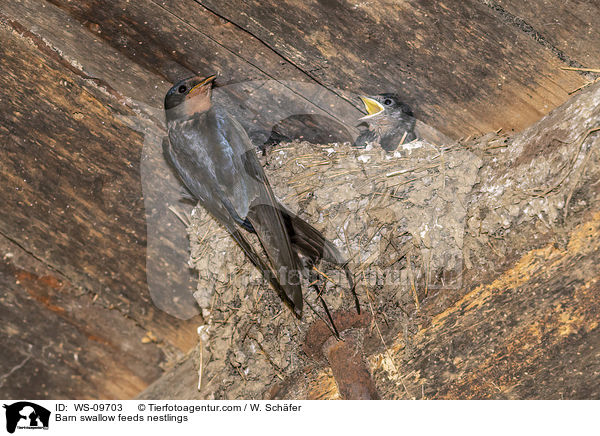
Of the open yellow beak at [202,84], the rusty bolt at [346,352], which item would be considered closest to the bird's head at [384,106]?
the open yellow beak at [202,84]

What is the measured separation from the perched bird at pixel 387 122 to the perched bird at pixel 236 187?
2.24 feet

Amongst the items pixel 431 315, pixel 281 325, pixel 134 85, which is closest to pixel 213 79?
pixel 134 85

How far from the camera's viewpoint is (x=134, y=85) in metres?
2.66

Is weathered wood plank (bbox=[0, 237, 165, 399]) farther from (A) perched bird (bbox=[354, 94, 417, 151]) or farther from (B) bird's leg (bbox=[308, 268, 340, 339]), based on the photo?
(A) perched bird (bbox=[354, 94, 417, 151])

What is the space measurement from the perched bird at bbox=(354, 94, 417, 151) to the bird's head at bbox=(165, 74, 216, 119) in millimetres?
798

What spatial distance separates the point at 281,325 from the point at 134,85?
53.5 inches

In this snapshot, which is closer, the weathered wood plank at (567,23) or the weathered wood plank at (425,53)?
the weathered wood plank at (567,23)
